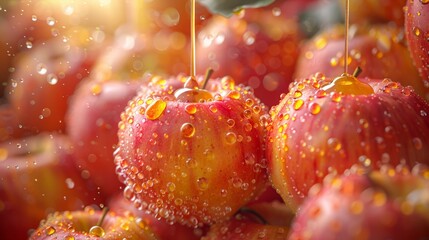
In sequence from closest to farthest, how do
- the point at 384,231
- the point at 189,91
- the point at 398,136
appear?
the point at 384,231 → the point at 398,136 → the point at 189,91

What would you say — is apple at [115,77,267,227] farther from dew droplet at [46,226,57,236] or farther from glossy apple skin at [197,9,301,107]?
glossy apple skin at [197,9,301,107]

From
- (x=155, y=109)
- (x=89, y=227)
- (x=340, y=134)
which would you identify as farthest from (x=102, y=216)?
(x=340, y=134)

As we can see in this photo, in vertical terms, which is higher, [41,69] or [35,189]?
[41,69]

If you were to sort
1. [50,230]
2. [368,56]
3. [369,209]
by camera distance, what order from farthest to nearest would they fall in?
[368,56]
[50,230]
[369,209]

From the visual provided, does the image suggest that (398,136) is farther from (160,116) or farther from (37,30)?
(37,30)

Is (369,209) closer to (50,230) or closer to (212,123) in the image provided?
(212,123)

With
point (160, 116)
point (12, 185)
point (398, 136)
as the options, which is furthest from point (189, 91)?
point (12, 185)
